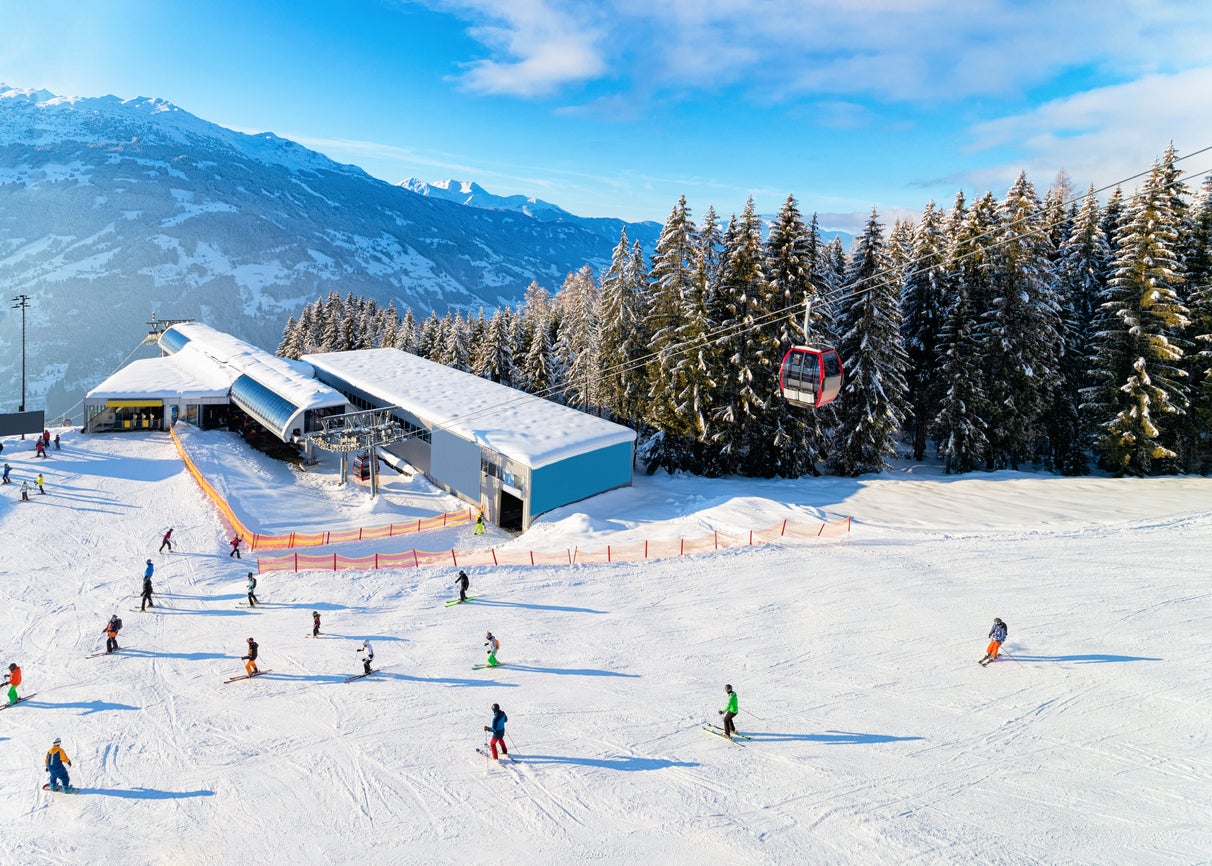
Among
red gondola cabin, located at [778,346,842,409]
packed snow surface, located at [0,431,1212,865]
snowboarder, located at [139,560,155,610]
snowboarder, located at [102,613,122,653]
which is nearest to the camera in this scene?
packed snow surface, located at [0,431,1212,865]

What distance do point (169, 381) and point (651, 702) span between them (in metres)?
47.8

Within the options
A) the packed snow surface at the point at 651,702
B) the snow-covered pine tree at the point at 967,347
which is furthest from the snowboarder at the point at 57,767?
the snow-covered pine tree at the point at 967,347

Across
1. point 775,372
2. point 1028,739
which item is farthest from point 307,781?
point 775,372

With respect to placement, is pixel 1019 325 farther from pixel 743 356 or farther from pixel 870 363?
pixel 743 356

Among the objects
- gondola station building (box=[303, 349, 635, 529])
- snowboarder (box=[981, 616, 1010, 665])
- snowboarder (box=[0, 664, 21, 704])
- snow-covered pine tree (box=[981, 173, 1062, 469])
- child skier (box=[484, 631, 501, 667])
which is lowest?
snowboarder (box=[0, 664, 21, 704])

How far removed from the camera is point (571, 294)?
76188 millimetres

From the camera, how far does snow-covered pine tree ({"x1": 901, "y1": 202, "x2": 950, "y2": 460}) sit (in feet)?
122

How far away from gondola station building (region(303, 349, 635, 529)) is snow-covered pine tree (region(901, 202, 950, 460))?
1812 cm

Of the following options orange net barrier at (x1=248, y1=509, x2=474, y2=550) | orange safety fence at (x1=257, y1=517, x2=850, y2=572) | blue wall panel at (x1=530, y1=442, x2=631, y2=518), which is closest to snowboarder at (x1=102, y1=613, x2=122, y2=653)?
orange safety fence at (x1=257, y1=517, x2=850, y2=572)

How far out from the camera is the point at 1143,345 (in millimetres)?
32719

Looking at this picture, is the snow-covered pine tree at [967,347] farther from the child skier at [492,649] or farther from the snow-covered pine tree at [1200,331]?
the child skier at [492,649]

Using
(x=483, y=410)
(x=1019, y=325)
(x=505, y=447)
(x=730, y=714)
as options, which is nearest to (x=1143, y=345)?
(x=1019, y=325)

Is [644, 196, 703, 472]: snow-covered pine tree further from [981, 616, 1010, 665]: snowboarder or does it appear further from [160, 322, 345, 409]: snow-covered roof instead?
[160, 322, 345, 409]: snow-covered roof

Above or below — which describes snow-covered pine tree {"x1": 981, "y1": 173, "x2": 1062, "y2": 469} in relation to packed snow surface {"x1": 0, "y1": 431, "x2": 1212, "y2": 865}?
above
